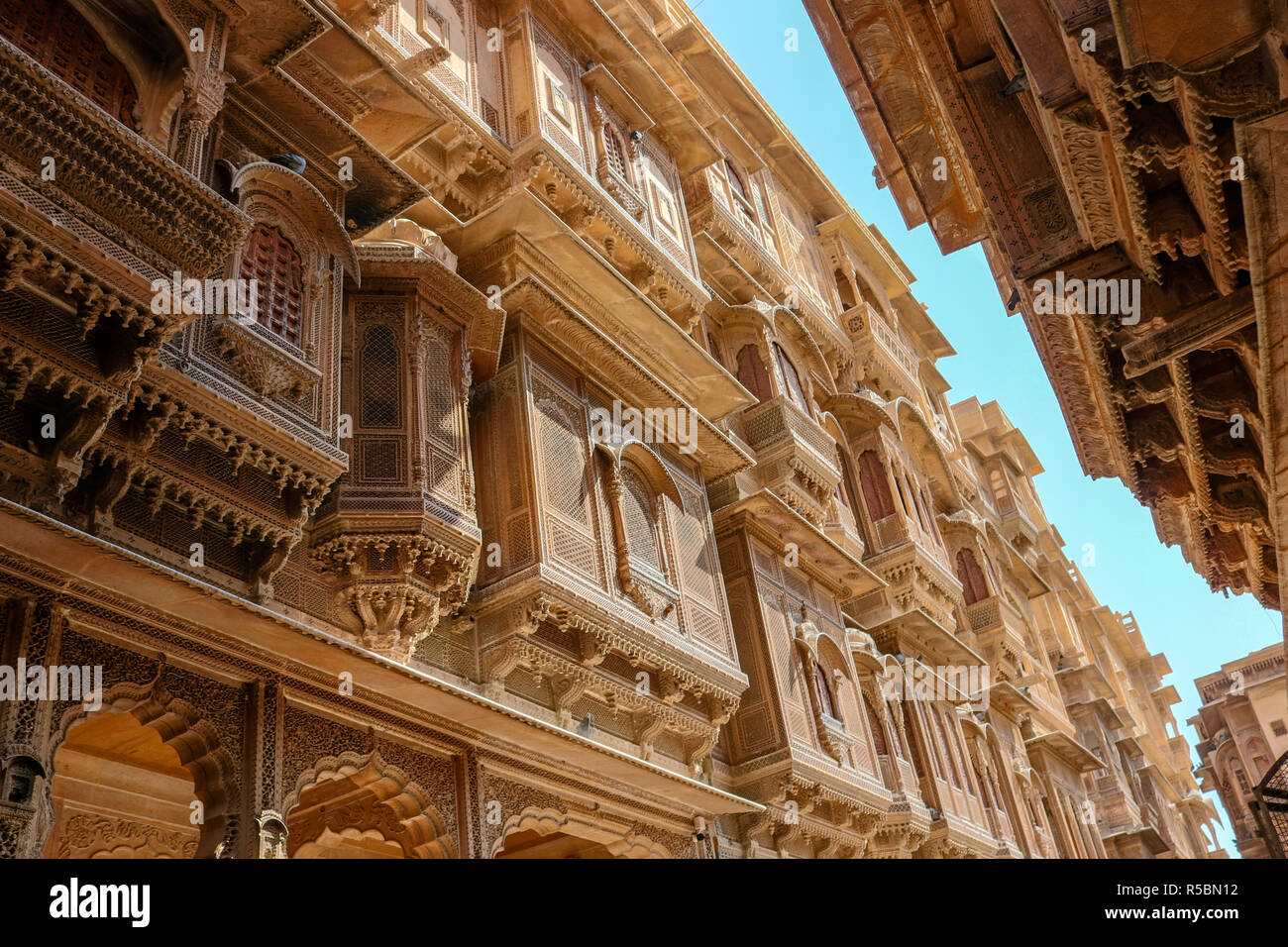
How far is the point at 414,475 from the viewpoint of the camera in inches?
311

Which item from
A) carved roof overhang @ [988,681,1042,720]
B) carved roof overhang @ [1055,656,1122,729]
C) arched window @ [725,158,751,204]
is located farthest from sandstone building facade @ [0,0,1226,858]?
carved roof overhang @ [1055,656,1122,729]

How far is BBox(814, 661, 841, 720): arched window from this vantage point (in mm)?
13234

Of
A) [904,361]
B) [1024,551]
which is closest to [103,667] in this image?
[904,361]

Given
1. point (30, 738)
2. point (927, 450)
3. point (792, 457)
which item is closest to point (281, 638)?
point (30, 738)

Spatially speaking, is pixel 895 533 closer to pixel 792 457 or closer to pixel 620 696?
pixel 792 457

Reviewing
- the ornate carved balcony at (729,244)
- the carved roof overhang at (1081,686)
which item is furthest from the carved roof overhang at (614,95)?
the carved roof overhang at (1081,686)

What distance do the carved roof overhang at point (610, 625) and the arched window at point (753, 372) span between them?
18.6 ft

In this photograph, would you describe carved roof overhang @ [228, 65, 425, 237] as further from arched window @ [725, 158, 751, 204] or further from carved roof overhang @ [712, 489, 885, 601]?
arched window @ [725, 158, 751, 204]

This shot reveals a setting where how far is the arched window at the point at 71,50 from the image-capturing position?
6000mm

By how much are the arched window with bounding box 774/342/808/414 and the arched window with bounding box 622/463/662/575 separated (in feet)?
18.0

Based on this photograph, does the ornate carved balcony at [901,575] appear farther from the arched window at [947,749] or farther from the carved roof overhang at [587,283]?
the carved roof overhang at [587,283]

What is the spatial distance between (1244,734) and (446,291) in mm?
38938

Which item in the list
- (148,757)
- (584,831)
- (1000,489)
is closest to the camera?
(148,757)

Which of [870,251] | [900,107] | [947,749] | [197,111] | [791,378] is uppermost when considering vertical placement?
Result: [870,251]
